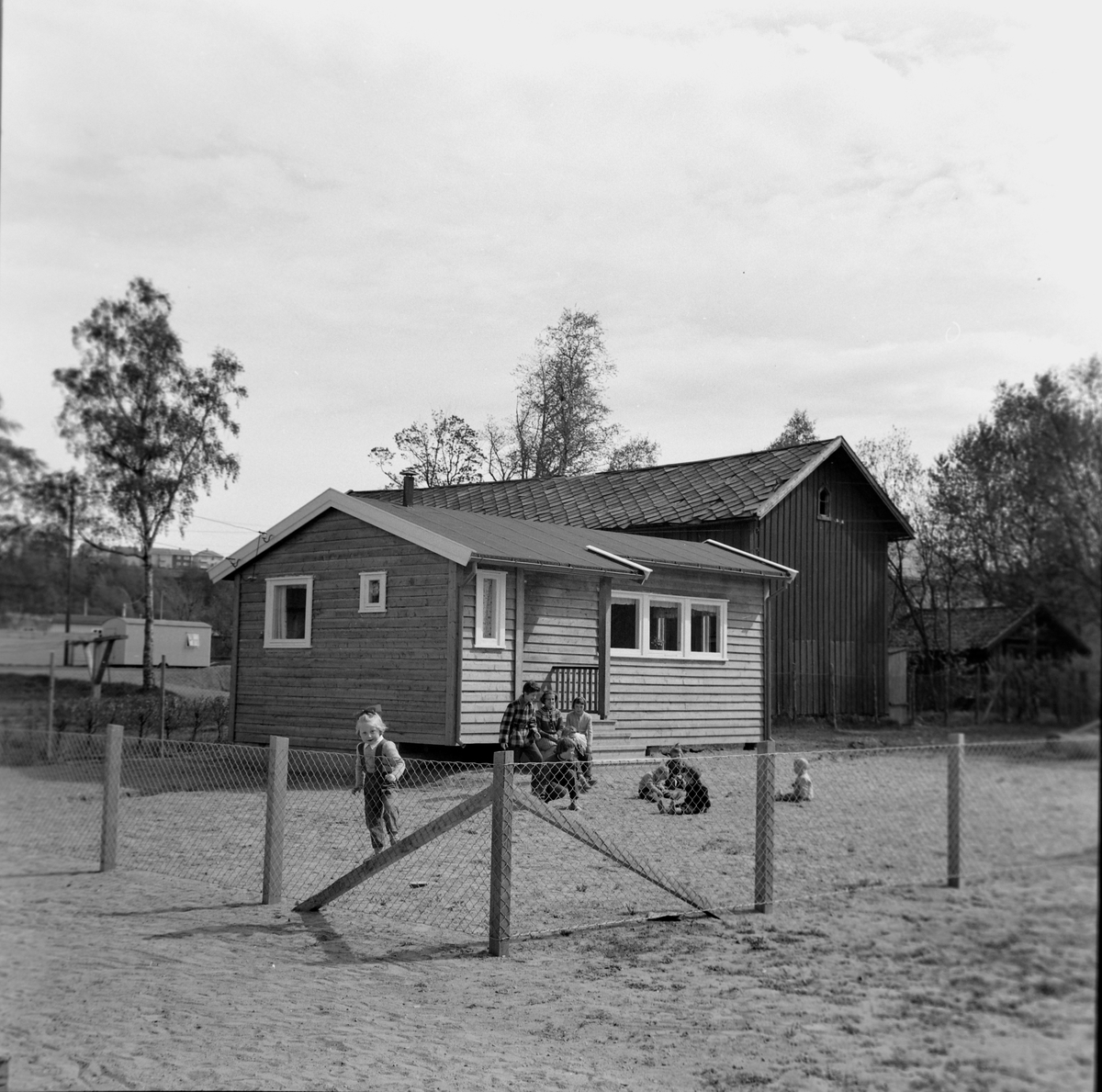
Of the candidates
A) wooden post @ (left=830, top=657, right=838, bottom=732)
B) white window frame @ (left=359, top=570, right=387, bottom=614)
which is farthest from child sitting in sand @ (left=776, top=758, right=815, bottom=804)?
white window frame @ (left=359, top=570, right=387, bottom=614)

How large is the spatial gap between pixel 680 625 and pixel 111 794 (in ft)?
25.1

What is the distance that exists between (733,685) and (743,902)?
8.20 metres

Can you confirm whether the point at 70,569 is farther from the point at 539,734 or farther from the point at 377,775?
the point at 539,734

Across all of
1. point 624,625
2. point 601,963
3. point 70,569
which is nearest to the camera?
point 70,569

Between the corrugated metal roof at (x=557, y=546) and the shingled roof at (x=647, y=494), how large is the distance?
19cm

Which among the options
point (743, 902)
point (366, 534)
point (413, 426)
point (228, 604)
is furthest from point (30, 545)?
point (228, 604)

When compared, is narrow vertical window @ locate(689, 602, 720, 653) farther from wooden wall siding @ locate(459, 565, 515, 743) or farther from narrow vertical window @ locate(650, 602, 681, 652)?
wooden wall siding @ locate(459, 565, 515, 743)

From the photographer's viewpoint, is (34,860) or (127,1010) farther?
(34,860)

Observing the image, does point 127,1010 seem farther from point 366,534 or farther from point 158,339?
point 366,534

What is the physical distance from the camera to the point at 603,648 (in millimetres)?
11664

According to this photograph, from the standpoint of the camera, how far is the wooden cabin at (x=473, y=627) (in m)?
10.6

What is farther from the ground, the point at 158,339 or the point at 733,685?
the point at 158,339

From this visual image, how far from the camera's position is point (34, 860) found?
6625 millimetres

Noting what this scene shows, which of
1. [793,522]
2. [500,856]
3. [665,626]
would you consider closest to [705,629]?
[665,626]
